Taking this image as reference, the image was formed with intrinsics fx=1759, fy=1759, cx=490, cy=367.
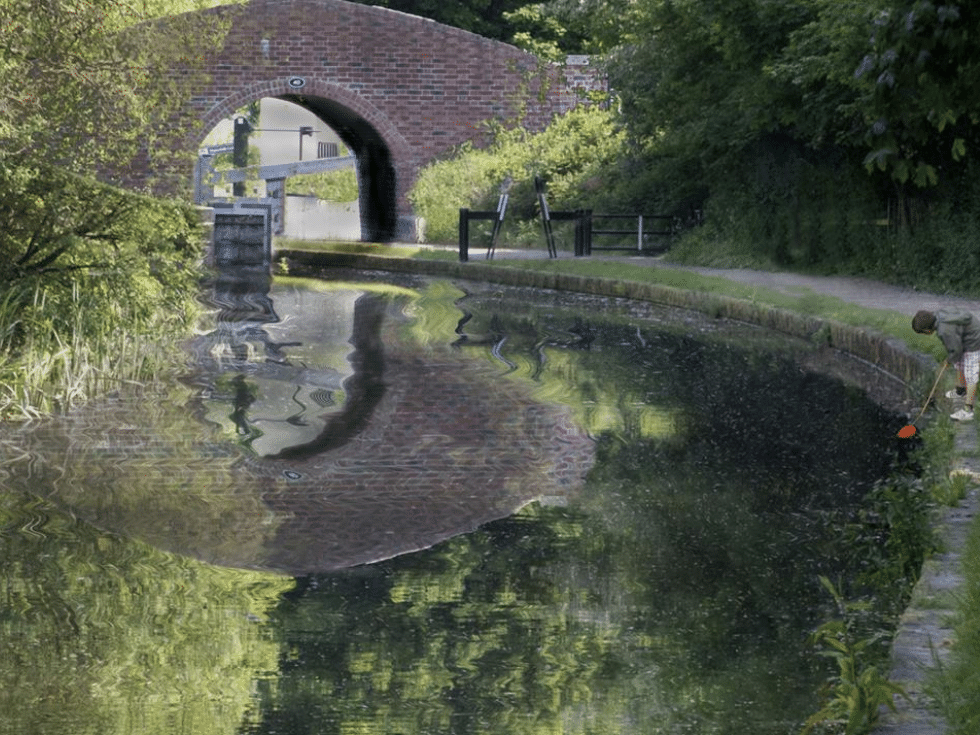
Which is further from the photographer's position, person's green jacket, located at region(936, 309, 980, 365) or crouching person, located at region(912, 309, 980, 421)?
person's green jacket, located at region(936, 309, 980, 365)

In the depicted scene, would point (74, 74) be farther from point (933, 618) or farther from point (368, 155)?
point (368, 155)

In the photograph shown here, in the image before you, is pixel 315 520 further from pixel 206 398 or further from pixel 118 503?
pixel 206 398

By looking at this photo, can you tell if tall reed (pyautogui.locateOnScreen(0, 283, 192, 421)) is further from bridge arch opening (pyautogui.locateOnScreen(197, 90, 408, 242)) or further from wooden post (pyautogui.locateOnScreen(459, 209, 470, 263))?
bridge arch opening (pyautogui.locateOnScreen(197, 90, 408, 242))

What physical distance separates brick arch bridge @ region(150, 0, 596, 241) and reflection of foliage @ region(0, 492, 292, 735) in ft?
82.9

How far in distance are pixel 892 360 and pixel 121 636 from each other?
27.5ft

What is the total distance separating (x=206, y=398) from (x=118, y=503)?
152 inches

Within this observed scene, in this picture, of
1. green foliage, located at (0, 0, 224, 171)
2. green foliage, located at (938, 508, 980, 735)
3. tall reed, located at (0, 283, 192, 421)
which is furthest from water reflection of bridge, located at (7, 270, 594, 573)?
green foliage, located at (938, 508, 980, 735)

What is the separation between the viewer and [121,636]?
6.36 metres

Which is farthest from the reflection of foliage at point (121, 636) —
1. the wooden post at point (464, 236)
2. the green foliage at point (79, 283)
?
the wooden post at point (464, 236)

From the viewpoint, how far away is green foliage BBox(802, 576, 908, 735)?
482cm

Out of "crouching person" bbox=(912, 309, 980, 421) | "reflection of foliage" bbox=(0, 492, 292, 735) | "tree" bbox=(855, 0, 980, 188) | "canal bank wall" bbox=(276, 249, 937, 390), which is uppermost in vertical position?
"tree" bbox=(855, 0, 980, 188)

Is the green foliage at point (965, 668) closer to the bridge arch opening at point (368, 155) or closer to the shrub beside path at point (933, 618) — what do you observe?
the shrub beside path at point (933, 618)

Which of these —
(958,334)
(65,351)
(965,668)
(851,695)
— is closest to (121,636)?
(851,695)

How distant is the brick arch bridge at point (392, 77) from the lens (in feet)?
107
